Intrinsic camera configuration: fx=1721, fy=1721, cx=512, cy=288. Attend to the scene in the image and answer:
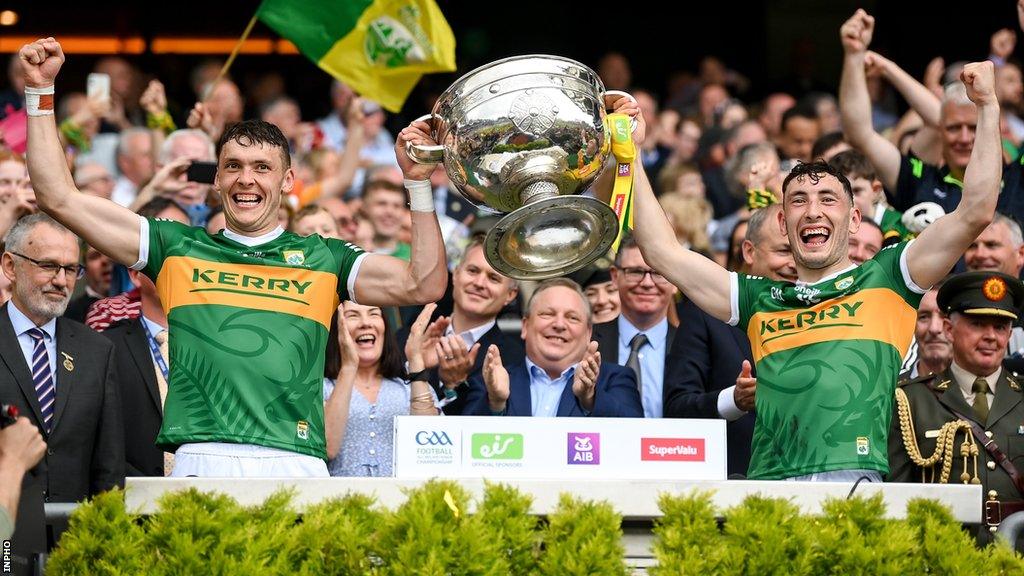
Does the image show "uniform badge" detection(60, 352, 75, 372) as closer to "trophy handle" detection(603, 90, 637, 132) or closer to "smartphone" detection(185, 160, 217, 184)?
"smartphone" detection(185, 160, 217, 184)

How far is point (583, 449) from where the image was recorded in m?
5.52

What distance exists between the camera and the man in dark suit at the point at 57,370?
7.33 metres

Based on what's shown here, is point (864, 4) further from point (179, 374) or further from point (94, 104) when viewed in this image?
point (179, 374)

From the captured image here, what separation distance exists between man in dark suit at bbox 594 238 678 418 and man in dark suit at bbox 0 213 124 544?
8.40 ft

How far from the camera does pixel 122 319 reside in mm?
8336

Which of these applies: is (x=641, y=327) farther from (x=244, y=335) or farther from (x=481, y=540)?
(x=481, y=540)

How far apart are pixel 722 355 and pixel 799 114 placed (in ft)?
14.9

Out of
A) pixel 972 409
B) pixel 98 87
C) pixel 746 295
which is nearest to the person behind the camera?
pixel 746 295

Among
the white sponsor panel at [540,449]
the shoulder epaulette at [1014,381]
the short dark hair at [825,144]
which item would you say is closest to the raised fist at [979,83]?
the shoulder epaulette at [1014,381]

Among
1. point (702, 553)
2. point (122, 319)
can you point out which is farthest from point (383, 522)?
point (122, 319)

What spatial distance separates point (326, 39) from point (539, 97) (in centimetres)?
455

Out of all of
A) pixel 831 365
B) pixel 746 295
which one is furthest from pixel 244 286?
pixel 831 365

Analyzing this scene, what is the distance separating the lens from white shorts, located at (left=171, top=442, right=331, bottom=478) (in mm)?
6141

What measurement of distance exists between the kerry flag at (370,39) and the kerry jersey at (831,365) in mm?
4053
